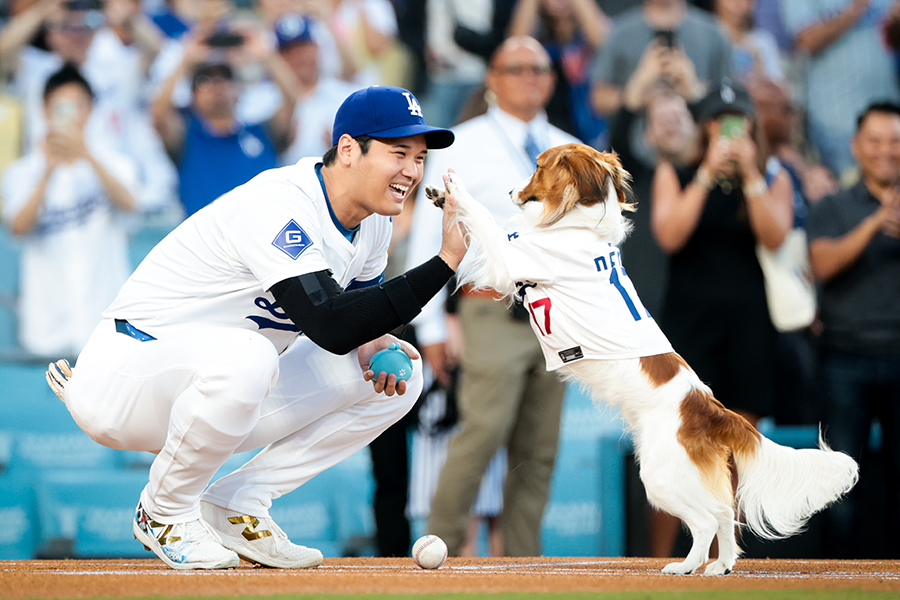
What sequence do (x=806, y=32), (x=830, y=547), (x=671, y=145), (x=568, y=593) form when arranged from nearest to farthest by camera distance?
(x=568, y=593) → (x=830, y=547) → (x=671, y=145) → (x=806, y=32)

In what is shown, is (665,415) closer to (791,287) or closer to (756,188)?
(756,188)

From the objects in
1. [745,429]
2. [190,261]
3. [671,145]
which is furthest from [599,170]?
[671,145]

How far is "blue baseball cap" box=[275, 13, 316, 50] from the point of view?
243 inches

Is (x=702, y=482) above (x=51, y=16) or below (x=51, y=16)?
below

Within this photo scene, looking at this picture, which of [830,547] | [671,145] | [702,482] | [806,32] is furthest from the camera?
[806,32]

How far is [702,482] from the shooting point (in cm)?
321

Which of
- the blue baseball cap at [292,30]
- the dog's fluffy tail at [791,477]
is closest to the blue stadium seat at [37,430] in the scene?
the blue baseball cap at [292,30]

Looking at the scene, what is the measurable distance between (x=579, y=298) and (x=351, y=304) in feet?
2.84

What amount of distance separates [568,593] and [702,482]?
0.86 metres

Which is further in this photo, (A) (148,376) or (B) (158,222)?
(B) (158,222)

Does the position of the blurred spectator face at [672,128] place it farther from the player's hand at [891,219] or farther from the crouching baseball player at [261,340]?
the crouching baseball player at [261,340]

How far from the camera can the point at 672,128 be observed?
5.76 m

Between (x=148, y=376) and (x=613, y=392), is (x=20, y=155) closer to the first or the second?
(x=148, y=376)

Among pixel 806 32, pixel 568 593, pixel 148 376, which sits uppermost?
pixel 806 32
